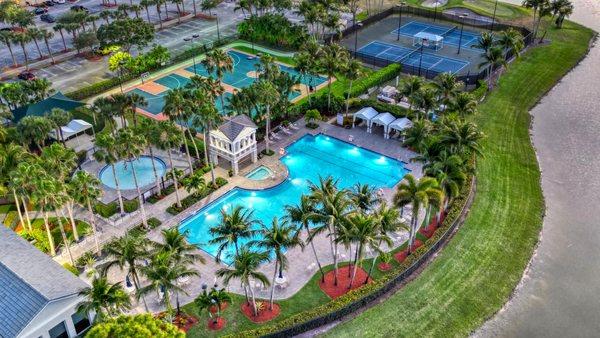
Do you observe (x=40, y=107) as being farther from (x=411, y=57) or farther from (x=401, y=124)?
(x=411, y=57)

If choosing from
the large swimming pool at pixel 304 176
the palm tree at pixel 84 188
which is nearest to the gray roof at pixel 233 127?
the large swimming pool at pixel 304 176

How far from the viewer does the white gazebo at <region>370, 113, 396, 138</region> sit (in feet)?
236

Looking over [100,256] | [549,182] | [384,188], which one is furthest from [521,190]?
[100,256]

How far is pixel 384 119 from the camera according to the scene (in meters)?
72.2

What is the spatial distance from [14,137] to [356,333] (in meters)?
43.8

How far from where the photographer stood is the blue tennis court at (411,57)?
9350 centimetres

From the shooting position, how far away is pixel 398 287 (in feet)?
160

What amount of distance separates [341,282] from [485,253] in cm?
1526

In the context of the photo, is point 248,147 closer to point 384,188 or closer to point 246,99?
point 246,99

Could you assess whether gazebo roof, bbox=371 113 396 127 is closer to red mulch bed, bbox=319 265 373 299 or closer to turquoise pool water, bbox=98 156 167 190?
red mulch bed, bbox=319 265 373 299

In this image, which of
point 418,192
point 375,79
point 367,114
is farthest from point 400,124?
point 418,192

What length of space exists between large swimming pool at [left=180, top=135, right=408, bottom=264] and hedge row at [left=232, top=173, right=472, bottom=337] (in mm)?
11721

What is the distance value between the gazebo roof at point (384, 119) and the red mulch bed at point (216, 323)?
3751 centimetres

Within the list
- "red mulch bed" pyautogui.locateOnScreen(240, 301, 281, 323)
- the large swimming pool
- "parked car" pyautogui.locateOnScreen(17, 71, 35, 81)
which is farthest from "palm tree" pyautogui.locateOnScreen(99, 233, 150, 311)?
"parked car" pyautogui.locateOnScreen(17, 71, 35, 81)
